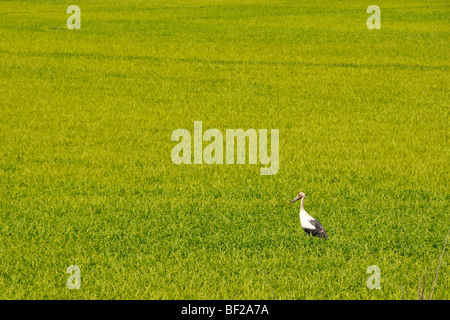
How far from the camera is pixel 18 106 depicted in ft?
45.4

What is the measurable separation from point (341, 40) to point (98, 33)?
10.8m

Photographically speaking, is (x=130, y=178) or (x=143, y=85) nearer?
(x=130, y=178)

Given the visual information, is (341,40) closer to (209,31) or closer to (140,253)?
(209,31)

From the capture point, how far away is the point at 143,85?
653 inches

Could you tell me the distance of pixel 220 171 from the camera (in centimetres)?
888

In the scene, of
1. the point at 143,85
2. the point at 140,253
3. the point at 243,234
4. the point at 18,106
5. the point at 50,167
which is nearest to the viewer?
the point at 140,253

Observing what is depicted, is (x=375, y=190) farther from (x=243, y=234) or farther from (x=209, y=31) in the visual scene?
(x=209, y=31)

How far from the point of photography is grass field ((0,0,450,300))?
5.42 m

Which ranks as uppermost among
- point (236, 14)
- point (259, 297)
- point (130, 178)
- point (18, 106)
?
point (236, 14)

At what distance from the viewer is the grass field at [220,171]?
213 inches

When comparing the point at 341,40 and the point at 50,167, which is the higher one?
the point at 341,40

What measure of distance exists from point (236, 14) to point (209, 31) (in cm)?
515

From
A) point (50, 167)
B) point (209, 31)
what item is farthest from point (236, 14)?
point (50, 167)
